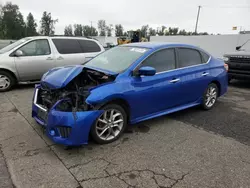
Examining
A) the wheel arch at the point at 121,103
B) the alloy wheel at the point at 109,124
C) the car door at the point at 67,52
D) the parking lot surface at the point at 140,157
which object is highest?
the car door at the point at 67,52

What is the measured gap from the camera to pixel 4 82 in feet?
20.8

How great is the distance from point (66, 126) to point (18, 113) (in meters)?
2.28

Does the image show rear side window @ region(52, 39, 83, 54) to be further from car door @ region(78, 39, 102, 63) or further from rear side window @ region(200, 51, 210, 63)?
rear side window @ region(200, 51, 210, 63)

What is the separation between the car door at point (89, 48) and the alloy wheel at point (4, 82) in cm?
259

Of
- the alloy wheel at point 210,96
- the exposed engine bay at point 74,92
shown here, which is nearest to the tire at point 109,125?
the exposed engine bay at point 74,92

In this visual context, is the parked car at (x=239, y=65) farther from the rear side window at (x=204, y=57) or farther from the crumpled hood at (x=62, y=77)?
the crumpled hood at (x=62, y=77)

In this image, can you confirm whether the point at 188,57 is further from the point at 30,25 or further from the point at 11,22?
the point at 30,25

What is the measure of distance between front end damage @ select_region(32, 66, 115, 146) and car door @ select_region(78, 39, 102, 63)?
12.9ft

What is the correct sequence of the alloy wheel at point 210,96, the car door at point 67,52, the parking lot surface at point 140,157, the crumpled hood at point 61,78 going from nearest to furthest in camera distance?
the parking lot surface at point 140,157, the crumpled hood at point 61,78, the alloy wheel at point 210,96, the car door at point 67,52

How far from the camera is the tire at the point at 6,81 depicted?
627 cm

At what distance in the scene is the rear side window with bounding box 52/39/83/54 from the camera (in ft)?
23.2

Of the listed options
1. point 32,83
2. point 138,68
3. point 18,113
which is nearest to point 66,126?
point 138,68

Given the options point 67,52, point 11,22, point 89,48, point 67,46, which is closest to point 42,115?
point 67,52

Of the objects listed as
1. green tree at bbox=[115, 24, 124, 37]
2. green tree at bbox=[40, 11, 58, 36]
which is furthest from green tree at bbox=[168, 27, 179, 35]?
green tree at bbox=[40, 11, 58, 36]
